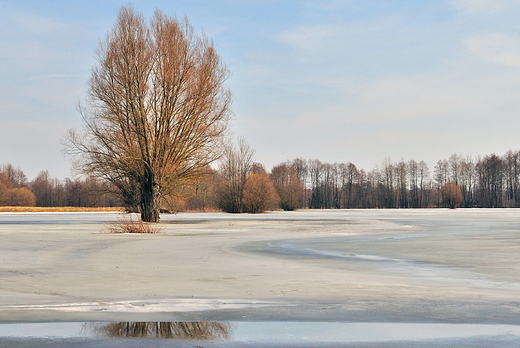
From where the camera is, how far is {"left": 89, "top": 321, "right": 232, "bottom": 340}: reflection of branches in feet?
17.8

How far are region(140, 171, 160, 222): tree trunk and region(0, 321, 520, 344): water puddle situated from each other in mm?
29184

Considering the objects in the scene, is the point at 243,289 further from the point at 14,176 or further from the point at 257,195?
the point at 14,176

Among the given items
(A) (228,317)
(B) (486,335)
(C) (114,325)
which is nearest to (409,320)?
(B) (486,335)

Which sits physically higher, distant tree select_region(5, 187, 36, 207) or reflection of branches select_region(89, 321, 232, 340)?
distant tree select_region(5, 187, 36, 207)

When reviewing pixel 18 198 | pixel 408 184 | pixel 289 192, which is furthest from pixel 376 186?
pixel 18 198

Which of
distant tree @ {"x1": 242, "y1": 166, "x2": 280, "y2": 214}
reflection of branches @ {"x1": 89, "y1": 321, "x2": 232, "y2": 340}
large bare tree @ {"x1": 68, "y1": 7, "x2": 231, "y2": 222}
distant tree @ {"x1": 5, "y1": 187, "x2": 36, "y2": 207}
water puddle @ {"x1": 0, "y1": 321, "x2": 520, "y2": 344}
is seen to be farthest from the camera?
distant tree @ {"x1": 5, "y1": 187, "x2": 36, "y2": 207}

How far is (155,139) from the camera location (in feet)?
112

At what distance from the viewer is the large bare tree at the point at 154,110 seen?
33656 millimetres

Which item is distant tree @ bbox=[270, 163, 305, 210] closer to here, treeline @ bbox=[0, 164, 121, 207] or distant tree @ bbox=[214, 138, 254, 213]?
distant tree @ bbox=[214, 138, 254, 213]

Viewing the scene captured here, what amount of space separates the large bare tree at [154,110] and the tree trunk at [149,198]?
0.07 metres

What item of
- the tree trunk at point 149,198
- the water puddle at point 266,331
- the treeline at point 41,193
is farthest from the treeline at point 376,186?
the water puddle at point 266,331

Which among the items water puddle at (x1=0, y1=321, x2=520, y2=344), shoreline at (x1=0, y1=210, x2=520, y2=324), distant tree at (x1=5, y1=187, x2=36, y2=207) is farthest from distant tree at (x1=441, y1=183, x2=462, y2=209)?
water puddle at (x1=0, y1=321, x2=520, y2=344)

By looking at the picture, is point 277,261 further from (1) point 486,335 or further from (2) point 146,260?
(1) point 486,335

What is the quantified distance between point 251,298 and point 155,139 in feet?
91.8
